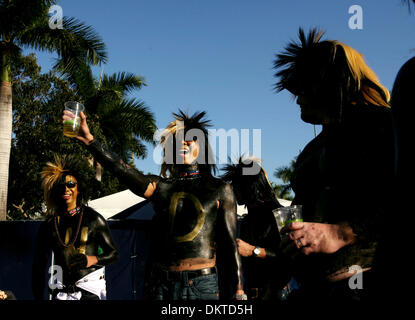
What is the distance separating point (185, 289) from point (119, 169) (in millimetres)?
1268

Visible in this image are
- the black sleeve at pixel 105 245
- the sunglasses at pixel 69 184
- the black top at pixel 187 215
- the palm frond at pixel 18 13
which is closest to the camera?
the black top at pixel 187 215

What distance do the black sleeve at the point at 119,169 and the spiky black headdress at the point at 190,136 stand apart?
0.52 m

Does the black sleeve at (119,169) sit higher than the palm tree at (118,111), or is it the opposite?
the palm tree at (118,111)

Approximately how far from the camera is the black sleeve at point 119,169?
12.5 ft

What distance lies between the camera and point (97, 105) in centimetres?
1912

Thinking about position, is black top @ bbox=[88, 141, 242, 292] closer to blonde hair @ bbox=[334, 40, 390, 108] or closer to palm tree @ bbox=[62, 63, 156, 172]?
blonde hair @ bbox=[334, 40, 390, 108]

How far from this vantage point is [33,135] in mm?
21016

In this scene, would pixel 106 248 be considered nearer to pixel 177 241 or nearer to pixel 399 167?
pixel 177 241

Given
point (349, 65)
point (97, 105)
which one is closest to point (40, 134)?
point (97, 105)

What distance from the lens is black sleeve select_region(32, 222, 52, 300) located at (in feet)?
16.5

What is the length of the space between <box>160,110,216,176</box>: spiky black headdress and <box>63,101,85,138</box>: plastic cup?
1081mm

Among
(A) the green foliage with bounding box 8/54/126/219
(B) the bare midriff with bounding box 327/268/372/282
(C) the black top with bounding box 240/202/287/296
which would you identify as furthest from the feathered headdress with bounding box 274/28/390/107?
(A) the green foliage with bounding box 8/54/126/219

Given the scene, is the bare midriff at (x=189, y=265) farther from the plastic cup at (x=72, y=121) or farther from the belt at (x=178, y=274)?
the plastic cup at (x=72, y=121)

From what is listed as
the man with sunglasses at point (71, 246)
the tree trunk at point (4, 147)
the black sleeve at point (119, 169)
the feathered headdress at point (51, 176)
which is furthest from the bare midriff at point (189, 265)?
the tree trunk at point (4, 147)
